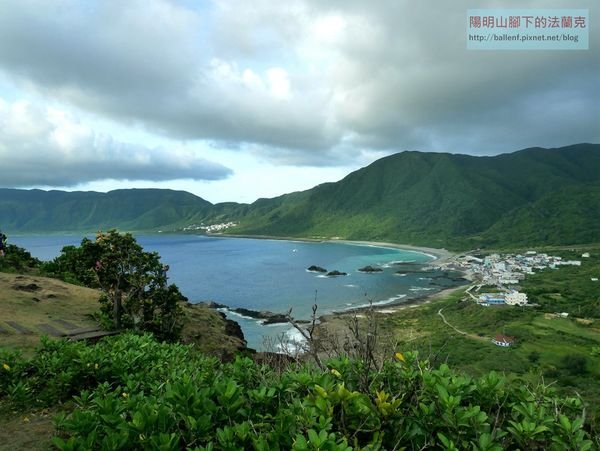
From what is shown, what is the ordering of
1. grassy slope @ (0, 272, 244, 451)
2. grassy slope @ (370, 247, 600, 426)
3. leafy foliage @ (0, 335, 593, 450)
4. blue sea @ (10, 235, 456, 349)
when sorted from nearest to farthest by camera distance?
1. leafy foliage @ (0, 335, 593, 450)
2. grassy slope @ (0, 272, 244, 451)
3. grassy slope @ (370, 247, 600, 426)
4. blue sea @ (10, 235, 456, 349)

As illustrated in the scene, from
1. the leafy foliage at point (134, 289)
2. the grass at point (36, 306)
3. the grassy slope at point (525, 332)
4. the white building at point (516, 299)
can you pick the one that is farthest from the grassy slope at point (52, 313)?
the white building at point (516, 299)

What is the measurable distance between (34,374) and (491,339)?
57298 millimetres

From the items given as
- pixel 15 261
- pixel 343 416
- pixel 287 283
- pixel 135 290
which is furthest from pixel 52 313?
pixel 287 283

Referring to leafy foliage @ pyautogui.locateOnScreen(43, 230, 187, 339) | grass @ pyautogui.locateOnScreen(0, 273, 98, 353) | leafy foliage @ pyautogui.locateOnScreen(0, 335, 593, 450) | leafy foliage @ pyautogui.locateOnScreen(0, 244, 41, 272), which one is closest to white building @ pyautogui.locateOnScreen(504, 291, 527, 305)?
leafy foliage @ pyautogui.locateOnScreen(43, 230, 187, 339)

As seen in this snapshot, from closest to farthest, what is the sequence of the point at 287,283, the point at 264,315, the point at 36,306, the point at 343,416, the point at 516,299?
the point at 343,416 < the point at 36,306 < the point at 264,315 < the point at 516,299 < the point at 287,283

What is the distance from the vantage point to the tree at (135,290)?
1889 centimetres

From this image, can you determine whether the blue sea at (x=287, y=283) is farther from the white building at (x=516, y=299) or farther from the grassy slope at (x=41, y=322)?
the grassy slope at (x=41, y=322)

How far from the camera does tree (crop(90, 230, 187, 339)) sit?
1889cm

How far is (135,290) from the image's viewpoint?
63.0 ft

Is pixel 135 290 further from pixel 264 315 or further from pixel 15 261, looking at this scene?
pixel 264 315

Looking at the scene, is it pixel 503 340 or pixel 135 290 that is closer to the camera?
pixel 135 290

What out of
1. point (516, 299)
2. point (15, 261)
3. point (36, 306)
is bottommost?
point (516, 299)

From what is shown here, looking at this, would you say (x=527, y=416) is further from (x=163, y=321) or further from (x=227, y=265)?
(x=227, y=265)

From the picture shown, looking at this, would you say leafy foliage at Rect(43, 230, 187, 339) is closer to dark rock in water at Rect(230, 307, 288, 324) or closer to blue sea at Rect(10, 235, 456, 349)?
blue sea at Rect(10, 235, 456, 349)
